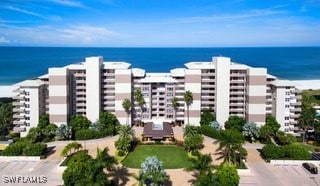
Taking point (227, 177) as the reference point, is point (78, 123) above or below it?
above

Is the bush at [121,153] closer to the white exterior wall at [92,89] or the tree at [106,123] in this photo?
the tree at [106,123]

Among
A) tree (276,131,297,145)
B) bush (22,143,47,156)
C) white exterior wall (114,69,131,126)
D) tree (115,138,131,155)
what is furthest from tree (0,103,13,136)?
tree (276,131,297,145)

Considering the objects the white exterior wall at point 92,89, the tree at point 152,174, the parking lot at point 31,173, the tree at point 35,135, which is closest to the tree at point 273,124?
the white exterior wall at point 92,89

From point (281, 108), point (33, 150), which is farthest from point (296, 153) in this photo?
point (33, 150)

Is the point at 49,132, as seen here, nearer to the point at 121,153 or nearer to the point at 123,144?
the point at 121,153

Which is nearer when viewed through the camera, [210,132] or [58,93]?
[210,132]

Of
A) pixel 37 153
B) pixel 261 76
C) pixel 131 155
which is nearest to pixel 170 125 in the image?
pixel 131 155
